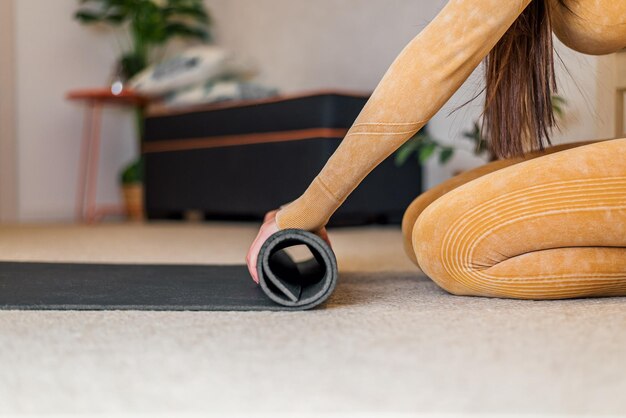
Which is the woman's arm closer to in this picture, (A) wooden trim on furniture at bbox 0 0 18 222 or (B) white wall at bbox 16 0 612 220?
(B) white wall at bbox 16 0 612 220

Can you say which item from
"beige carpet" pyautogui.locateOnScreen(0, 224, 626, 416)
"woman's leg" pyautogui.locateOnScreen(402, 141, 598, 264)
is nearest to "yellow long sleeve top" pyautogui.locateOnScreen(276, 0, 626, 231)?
"beige carpet" pyautogui.locateOnScreen(0, 224, 626, 416)

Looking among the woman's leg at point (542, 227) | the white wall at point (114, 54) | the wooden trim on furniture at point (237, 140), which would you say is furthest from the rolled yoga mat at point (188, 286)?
the white wall at point (114, 54)

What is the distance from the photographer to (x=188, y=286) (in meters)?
1.22

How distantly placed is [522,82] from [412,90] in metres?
0.25

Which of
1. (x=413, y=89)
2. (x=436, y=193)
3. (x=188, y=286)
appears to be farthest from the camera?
(x=436, y=193)

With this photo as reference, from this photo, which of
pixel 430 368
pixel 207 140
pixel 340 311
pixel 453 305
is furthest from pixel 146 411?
pixel 207 140

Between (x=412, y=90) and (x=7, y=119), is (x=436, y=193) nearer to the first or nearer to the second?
(x=412, y=90)

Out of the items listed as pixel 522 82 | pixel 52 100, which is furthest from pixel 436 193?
pixel 52 100

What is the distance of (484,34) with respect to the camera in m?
0.90

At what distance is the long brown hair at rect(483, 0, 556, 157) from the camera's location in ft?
3.46

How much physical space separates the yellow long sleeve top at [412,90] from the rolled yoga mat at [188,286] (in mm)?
63

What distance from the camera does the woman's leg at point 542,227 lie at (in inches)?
40.0

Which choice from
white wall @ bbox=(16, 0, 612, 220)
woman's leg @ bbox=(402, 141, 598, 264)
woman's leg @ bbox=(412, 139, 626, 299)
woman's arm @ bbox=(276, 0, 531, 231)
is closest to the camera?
woman's arm @ bbox=(276, 0, 531, 231)

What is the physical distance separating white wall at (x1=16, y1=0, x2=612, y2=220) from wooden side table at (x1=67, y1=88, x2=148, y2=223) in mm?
52
